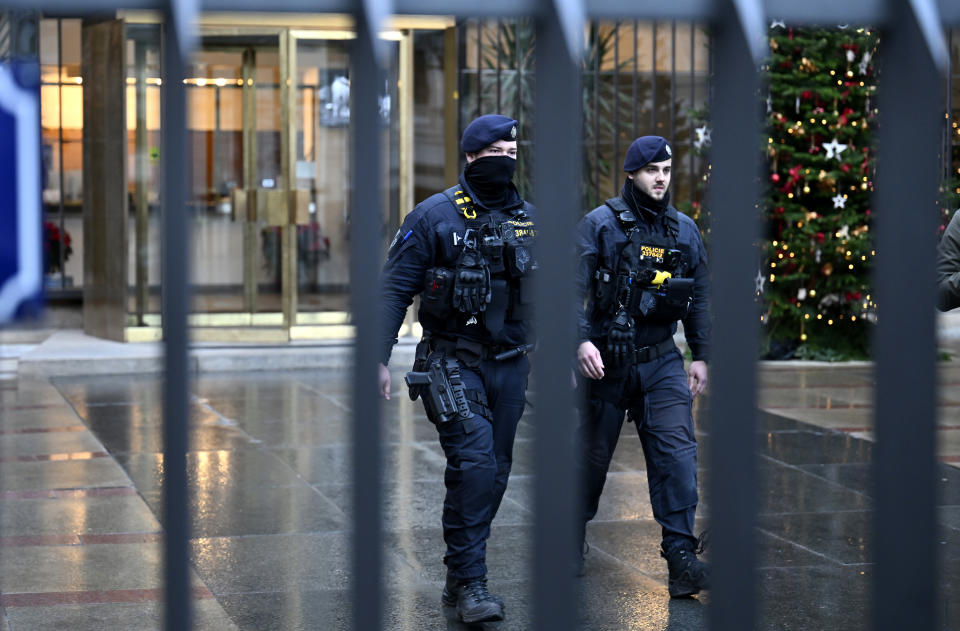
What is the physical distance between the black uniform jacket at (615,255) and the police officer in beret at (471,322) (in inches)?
16.0

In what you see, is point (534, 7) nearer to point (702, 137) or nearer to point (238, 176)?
point (702, 137)

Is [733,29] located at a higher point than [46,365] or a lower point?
higher

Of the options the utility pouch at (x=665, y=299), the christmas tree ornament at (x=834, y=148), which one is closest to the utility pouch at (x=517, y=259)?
the utility pouch at (x=665, y=299)

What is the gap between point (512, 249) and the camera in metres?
5.19

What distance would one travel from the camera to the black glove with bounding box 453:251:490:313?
16.7 feet

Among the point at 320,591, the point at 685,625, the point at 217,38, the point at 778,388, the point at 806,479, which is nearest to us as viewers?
the point at 685,625

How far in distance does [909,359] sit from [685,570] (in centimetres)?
402

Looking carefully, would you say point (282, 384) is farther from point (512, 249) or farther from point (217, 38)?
point (512, 249)

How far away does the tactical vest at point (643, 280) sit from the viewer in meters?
5.66

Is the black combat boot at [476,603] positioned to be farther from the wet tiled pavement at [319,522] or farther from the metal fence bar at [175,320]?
the metal fence bar at [175,320]

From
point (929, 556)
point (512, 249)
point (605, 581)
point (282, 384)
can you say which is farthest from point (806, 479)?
point (929, 556)

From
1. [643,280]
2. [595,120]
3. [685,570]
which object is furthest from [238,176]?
[685,570]

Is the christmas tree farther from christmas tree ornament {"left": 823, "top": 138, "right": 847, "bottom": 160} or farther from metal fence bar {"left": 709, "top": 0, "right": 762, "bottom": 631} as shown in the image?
metal fence bar {"left": 709, "top": 0, "right": 762, "bottom": 631}

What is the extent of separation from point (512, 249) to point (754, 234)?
3729 mm
